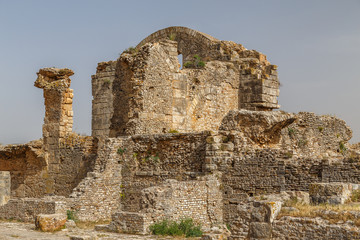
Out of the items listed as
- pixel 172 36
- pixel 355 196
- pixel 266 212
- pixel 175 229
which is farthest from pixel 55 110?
pixel 266 212

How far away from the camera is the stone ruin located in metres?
13.5

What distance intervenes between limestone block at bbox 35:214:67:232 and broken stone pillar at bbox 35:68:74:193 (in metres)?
7.44

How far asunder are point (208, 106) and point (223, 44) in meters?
3.19

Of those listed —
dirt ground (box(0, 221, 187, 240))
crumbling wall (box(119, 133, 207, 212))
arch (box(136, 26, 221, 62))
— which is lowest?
dirt ground (box(0, 221, 187, 240))

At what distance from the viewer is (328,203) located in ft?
30.7

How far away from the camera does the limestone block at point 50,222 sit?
13.8 metres

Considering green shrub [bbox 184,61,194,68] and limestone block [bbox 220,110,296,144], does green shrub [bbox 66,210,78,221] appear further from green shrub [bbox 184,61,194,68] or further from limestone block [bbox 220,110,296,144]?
Result: green shrub [bbox 184,61,194,68]

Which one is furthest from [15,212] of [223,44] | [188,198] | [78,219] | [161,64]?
[223,44]

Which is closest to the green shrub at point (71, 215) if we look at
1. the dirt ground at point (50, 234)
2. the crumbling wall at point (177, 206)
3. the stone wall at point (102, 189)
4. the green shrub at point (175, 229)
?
the stone wall at point (102, 189)

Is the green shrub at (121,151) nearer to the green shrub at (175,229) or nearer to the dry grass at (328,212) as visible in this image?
the green shrub at (175,229)

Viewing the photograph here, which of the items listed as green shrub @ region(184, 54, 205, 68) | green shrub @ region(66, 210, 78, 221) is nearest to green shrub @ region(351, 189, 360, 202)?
green shrub @ region(66, 210, 78, 221)

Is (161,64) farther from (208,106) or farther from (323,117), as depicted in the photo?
(323,117)

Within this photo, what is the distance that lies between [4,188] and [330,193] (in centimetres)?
1333

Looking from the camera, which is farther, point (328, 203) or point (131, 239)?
point (131, 239)
